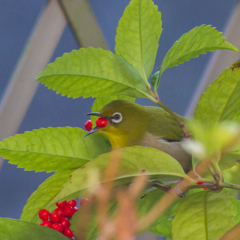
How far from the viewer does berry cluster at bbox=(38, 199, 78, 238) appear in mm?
404

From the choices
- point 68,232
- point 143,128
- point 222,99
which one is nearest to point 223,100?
point 222,99

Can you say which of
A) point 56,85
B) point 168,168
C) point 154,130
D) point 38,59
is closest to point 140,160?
point 168,168

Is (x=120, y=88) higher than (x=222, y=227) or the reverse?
higher

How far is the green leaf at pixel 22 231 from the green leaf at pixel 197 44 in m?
0.23

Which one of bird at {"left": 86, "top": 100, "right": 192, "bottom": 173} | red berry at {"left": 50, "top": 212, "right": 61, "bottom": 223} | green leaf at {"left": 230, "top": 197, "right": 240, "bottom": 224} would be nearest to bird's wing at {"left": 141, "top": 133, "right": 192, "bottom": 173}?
bird at {"left": 86, "top": 100, "right": 192, "bottom": 173}

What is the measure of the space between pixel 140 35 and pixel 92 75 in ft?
0.26

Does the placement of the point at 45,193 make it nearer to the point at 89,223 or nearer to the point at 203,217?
the point at 89,223

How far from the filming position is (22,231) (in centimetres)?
33

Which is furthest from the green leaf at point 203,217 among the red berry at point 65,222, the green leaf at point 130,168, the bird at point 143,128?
the bird at point 143,128

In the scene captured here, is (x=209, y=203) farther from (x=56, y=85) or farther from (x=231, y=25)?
(x=231, y=25)

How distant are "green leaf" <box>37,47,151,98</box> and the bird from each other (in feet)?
0.74

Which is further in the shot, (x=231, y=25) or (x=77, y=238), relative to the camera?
(x=231, y=25)

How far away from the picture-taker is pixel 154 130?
656 mm

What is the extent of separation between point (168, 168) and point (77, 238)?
0.16m
